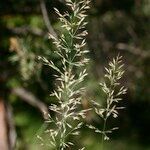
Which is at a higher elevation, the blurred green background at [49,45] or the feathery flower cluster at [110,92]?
the feathery flower cluster at [110,92]

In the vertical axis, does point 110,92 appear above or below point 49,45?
above

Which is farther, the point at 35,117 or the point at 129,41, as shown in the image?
the point at 35,117

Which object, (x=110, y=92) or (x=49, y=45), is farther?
(x=49, y=45)

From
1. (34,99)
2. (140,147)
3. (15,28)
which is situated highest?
(15,28)

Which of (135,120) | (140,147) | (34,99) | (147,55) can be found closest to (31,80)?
(34,99)

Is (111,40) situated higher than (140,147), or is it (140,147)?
(111,40)

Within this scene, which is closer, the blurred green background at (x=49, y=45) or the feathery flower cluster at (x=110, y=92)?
the feathery flower cluster at (x=110, y=92)

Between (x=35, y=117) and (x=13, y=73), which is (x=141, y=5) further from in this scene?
(x=35, y=117)

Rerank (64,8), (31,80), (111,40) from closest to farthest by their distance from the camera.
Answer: (64,8), (31,80), (111,40)

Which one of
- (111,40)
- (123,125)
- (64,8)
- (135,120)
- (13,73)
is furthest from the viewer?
(135,120)

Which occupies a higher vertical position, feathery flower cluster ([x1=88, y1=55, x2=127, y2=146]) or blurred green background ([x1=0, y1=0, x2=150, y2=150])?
feathery flower cluster ([x1=88, y1=55, x2=127, y2=146])

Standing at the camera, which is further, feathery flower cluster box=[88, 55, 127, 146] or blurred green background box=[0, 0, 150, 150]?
blurred green background box=[0, 0, 150, 150]
